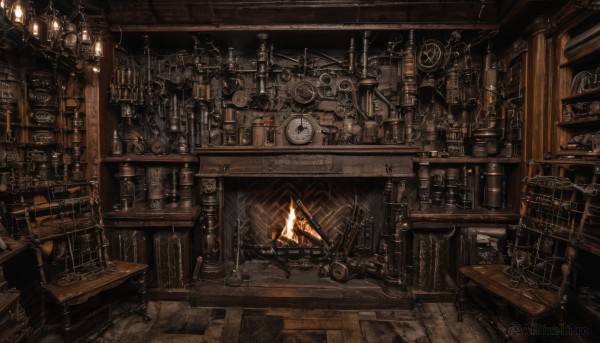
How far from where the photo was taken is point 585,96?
3.47 meters

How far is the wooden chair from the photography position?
117 inches

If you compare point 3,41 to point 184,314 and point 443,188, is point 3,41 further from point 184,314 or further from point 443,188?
point 443,188

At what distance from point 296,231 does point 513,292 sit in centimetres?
289

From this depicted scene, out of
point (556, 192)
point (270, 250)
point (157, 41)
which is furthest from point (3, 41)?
point (556, 192)

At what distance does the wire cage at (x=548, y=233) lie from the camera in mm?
3162

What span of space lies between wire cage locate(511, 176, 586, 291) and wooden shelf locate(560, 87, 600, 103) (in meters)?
0.93

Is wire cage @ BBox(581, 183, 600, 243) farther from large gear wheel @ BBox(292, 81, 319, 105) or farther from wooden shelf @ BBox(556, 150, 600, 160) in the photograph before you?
large gear wheel @ BBox(292, 81, 319, 105)

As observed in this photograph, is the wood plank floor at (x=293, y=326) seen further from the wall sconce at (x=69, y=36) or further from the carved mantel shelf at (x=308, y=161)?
the wall sconce at (x=69, y=36)

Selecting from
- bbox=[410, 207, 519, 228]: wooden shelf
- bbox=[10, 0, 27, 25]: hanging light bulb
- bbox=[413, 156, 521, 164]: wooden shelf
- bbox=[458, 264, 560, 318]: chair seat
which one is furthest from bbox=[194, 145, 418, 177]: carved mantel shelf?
bbox=[10, 0, 27, 25]: hanging light bulb

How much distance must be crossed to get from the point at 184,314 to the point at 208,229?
1074 mm

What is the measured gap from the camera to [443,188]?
4.82 m

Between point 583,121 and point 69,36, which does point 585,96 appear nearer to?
point 583,121

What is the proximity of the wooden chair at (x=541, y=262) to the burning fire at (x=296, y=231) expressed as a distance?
2124 millimetres

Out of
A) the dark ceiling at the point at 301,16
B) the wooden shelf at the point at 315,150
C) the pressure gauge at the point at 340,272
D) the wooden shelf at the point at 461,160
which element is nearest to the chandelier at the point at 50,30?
the dark ceiling at the point at 301,16
